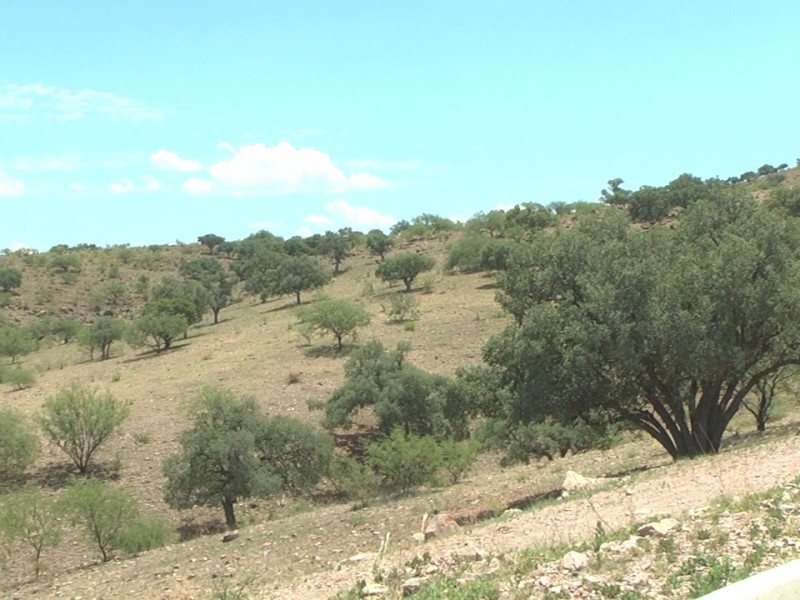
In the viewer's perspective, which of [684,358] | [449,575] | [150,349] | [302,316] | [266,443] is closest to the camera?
[449,575]

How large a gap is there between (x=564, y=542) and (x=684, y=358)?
313 inches

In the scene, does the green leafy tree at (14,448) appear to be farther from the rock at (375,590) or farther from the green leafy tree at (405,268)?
the green leafy tree at (405,268)

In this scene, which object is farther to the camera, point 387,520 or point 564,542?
point 387,520

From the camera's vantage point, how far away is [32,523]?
71.6 feet

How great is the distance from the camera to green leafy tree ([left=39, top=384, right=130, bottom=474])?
30734 mm

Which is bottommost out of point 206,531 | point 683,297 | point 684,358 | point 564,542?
point 206,531

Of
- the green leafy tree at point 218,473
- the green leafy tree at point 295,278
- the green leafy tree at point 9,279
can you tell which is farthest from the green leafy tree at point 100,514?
the green leafy tree at point 9,279

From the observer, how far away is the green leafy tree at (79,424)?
30.7m

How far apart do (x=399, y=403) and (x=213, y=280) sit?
52.1m

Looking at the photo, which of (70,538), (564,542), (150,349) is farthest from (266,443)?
(150,349)

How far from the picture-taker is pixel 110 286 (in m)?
83.1

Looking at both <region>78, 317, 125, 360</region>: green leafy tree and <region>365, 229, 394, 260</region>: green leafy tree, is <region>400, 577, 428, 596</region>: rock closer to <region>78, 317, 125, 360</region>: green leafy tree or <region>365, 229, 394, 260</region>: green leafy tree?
<region>78, 317, 125, 360</region>: green leafy tree

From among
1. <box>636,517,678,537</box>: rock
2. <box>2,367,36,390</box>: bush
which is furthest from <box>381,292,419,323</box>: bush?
<box>636,517,678,537</box>: rock

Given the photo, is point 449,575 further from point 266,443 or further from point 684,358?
point 266,443
